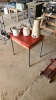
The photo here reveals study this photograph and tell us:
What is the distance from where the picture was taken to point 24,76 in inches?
60.7

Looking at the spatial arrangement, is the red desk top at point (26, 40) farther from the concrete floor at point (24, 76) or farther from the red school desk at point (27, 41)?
the concrete floor at point (24, 76)

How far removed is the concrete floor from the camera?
4.29 feet

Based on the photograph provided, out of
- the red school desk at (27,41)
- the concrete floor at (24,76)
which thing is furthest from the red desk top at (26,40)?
the concrete floor at (24,76)

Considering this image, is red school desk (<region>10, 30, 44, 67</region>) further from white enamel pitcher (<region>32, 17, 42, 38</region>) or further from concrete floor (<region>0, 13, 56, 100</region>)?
concrete floor (<region>0, 13, 56, 100</region>)

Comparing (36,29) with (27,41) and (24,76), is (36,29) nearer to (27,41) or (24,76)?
(27,41)

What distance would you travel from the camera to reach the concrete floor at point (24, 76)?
1308 millimetres

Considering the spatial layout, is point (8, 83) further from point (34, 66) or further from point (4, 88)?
point (34, 66)

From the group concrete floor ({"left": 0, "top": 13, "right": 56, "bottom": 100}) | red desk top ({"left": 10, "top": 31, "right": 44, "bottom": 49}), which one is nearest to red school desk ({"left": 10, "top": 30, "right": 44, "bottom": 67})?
red desk top ({"left": 10, "top": 31, "right": 44, "bottom": 49})

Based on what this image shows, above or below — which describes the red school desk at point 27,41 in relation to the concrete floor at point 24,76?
above

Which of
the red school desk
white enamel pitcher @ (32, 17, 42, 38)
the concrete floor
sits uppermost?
white enamel pitcher @ (32, 17, 42, 38)

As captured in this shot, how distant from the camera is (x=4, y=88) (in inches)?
54.4

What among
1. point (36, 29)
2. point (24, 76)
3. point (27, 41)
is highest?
point (36, 29)

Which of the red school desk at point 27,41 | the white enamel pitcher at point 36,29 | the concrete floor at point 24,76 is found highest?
the white enamel pitcher at point 36,29

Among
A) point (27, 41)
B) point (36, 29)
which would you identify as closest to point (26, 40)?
point (27, 41)
